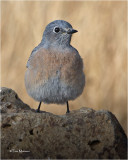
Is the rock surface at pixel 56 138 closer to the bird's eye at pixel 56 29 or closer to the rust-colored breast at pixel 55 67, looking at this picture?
the rust-colored breast at pixel 55 67

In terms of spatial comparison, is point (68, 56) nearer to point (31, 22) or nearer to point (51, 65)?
point (51, 65)

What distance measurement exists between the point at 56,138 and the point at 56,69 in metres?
1.41

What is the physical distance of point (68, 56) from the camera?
5.15 metres

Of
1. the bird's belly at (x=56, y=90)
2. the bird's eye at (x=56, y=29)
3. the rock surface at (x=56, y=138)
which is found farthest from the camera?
the bird's eye at (x=56, y=29)

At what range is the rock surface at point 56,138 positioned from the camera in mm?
Answer: 3793

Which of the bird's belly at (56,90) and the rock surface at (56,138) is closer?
the rock surface at (56,138)

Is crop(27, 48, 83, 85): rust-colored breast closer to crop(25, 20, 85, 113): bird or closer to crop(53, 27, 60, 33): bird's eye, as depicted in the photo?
crop(25, 20, 85, 113): bird

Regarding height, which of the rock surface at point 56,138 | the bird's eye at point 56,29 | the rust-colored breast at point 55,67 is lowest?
the rock surface at point 56,138

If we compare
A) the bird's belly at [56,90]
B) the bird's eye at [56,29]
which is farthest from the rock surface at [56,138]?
the bird's eye at [56,29]

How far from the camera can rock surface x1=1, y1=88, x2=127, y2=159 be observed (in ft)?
12.4

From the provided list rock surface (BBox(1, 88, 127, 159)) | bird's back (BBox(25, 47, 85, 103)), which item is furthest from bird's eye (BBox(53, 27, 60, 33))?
rock surface (BBox(1, 88, 127, 159))

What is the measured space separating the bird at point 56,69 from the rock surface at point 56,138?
3.52ft

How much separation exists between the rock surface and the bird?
107cm

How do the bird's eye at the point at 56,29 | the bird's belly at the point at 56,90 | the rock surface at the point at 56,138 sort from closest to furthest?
1. the rock surface at the point at 56,138
2. the bird's belly at the point at 56,90
3. the bird's eye at the point at 56,29
